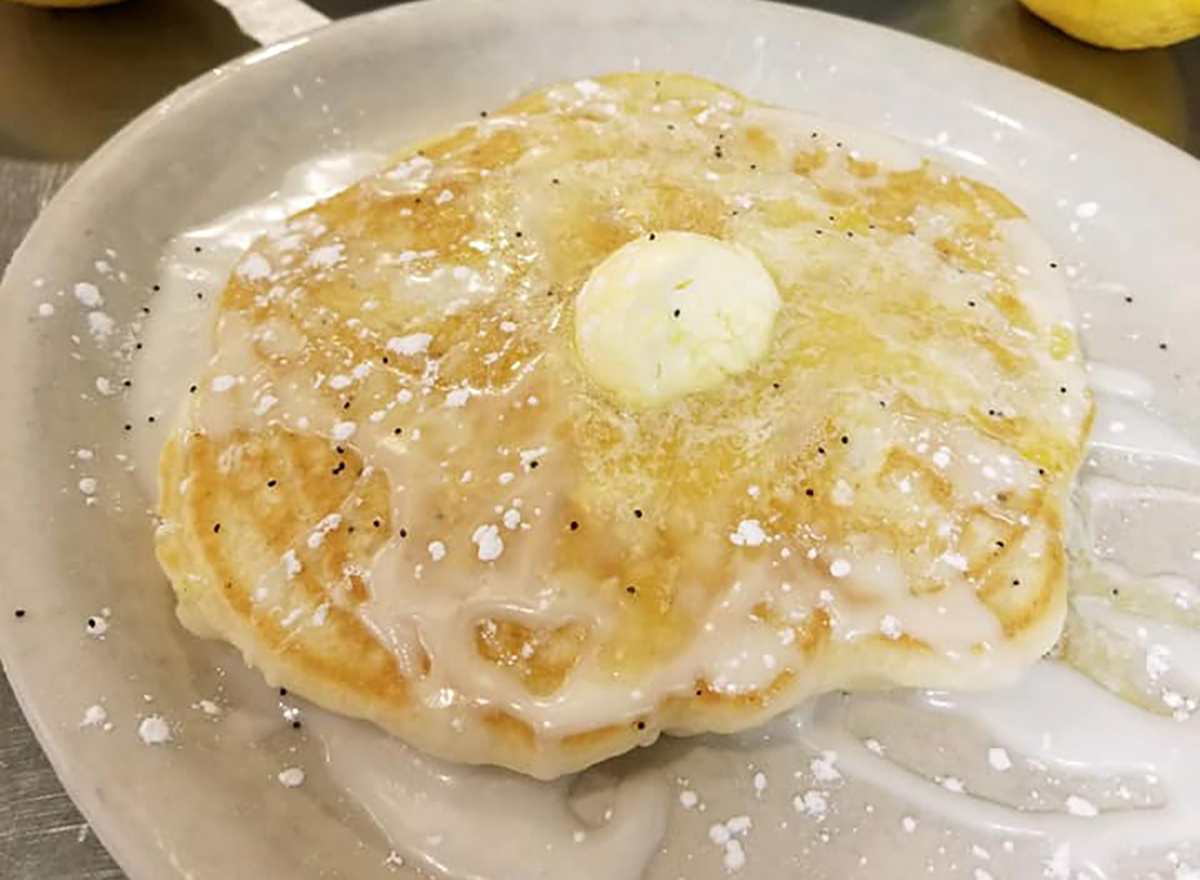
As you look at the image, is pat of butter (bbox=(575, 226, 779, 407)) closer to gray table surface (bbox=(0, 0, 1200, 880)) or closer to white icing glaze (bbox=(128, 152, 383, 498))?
white icing glaze (bbox=(128, 152, 383, 498))

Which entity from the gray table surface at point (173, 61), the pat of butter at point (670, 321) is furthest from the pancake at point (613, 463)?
the gray table surface at point (173, 61)

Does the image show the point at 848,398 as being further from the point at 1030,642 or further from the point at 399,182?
the point at 399,182

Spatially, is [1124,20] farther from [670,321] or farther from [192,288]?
[192,288]

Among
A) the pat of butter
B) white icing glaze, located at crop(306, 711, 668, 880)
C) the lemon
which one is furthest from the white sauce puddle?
the lemon

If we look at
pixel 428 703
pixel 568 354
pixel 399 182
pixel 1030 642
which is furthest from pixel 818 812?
pixel 399 182

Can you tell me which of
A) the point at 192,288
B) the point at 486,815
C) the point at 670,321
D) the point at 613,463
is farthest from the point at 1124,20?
the point at 486,815

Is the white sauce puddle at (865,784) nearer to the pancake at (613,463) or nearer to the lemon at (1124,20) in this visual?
the pancake at (613,463)
